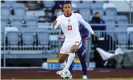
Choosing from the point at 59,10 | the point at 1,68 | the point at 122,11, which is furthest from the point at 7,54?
the point at 122,11

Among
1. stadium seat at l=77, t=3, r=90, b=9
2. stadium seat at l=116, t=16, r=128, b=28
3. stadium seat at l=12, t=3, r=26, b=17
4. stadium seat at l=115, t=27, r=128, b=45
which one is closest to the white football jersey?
stadium seat at l=115, t=27, r=128, b=45

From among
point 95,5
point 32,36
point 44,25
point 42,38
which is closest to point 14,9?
point 44,25

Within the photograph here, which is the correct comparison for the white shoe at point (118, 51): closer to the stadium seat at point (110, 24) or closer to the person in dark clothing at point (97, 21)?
the stadium seat at point (110, 24)

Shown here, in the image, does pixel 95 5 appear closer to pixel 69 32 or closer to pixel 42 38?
pixel 42 38

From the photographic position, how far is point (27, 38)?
1842 cm

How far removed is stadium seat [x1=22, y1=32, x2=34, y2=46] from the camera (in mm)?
18406

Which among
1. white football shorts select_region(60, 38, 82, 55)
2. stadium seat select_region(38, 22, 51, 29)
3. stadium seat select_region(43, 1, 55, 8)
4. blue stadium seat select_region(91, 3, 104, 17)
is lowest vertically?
white football shorts select_region(60, 38, 82, 55)

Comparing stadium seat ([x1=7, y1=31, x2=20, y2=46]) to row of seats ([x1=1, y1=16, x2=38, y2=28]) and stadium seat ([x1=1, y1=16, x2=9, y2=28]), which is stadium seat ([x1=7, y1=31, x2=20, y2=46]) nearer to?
stadium seat ([x1=1, y1=16, x2=9, y2=28])

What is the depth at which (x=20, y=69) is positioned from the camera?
59.6 feet

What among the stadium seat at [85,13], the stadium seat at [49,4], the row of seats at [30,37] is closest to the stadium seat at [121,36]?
the stadium seat at [85,13]

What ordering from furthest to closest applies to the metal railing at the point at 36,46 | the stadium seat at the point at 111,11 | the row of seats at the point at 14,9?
the stadium seat at the point at 111,11, the row of seats at the point at 14,9, the metal railing at the point at 36,46

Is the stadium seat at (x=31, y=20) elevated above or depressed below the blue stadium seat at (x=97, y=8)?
below

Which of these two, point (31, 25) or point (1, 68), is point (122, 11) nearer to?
point (31, 25)

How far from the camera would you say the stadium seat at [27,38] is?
1841 centimetres
